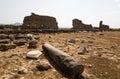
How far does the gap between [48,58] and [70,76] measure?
207 cm

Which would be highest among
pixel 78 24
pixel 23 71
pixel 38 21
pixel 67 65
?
pixel 38 21

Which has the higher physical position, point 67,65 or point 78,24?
point 78,24

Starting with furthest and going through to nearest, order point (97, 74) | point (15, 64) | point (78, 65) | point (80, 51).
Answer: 1. point (80, 51)
2. point (15, 64)
3. point (97, 74)
4. point (78, 65)

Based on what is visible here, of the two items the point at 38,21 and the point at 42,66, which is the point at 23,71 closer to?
the point at 42,66

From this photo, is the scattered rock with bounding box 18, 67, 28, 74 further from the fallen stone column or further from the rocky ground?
the fallen stone column

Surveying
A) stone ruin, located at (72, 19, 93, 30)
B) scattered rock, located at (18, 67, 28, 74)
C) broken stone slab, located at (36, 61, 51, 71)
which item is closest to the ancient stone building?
stone ruin, located at (72, 19, 93, 30)

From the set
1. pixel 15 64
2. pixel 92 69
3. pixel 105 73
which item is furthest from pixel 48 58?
pixel 105 73

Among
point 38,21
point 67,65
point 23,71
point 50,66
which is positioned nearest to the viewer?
point 67,65

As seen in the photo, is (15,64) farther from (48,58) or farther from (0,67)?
(48,58)

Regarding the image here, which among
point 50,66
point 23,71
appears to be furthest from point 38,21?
point 23,71

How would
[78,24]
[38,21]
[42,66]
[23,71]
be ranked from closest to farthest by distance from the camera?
[23,71]
[42,66]
[38,21]
[78,24]

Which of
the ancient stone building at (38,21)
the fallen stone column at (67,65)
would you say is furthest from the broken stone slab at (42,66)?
the ancient stone building at (38,21)

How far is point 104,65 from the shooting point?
7332mm

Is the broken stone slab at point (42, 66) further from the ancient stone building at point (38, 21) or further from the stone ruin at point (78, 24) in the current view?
the stone ruin at point (78, 24)
